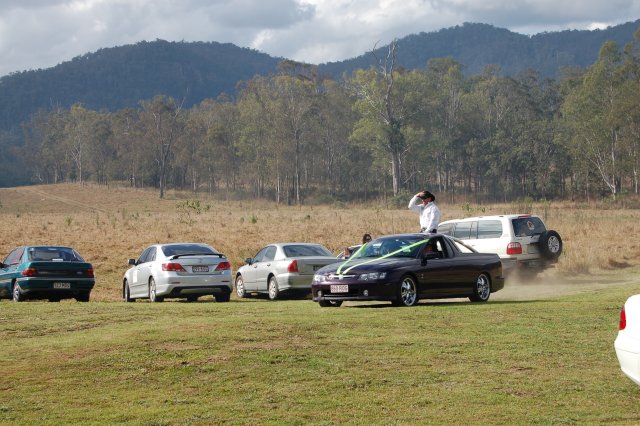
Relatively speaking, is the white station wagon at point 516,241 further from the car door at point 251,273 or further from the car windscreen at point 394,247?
the car windscreen at point 394,247

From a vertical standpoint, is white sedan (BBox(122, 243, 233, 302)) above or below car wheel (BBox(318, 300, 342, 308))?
above

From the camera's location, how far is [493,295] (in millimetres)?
23750

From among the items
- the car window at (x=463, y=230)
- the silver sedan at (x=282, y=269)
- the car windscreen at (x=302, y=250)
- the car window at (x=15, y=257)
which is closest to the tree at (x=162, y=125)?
the car window at (x=463, y=230)

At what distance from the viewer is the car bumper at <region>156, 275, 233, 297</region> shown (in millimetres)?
22172

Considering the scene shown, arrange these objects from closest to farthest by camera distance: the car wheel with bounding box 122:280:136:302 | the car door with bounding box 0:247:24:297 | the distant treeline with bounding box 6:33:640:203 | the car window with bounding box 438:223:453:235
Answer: the car door with bounding box 0:247:24:297 < the car wheel with bounding box 122:280:136:302 < the car window with bounding box 438:223:453:235 < the distant treeline with bounding box 6:33:640:203

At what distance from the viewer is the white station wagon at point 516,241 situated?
26.2m

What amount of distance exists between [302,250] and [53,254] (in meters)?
5.92

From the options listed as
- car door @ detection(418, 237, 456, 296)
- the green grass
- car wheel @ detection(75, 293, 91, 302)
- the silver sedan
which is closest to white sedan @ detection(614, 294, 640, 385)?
the green grass

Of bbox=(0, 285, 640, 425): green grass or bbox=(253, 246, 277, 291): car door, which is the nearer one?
bbox=(0, 285, 640, 425): green grass

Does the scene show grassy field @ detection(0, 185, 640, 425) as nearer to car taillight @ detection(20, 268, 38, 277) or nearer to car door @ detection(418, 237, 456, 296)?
car door @ detection(418, 237, 456, 296)

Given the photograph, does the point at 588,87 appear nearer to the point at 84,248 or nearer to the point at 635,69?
the point at 635,69

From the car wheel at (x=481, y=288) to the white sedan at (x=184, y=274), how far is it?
229 inches

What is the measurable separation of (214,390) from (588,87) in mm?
89015

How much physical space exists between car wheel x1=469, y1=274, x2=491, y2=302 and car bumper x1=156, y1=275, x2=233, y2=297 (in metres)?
5.74
